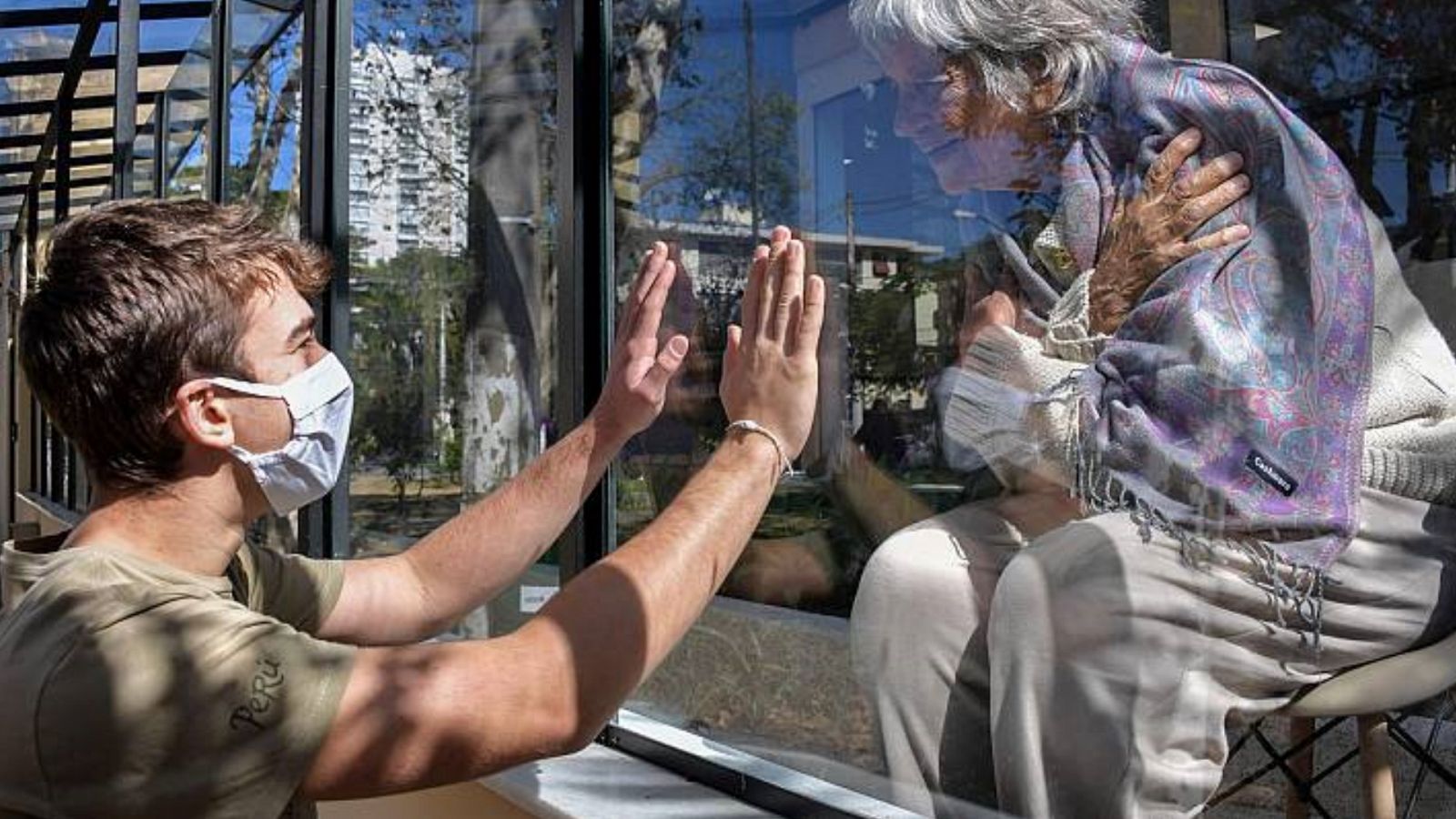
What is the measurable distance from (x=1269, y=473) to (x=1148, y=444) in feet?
0.50

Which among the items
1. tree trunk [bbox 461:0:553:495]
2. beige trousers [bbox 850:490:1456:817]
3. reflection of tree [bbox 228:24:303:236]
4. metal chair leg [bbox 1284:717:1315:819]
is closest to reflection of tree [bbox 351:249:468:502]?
tree trunk [bbox 461:0:553:495]

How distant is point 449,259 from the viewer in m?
3.73

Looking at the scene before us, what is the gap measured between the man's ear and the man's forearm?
478 millimetres

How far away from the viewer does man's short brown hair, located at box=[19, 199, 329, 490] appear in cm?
151

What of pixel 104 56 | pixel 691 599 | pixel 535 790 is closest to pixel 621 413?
pixel 691 599

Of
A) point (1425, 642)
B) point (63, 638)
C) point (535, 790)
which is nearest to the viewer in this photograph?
point (63, 638)

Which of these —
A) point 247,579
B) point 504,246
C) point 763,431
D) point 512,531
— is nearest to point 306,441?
point 247,579

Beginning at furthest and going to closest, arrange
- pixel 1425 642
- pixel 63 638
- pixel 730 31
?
1. pixel 730 31
2. pixel 1425 642
3. pixel 63 638

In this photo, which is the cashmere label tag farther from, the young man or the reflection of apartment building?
Result: the reflection of apartment building

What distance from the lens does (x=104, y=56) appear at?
8.50m

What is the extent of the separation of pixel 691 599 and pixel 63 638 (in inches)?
22.9

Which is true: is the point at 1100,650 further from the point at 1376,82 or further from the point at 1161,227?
the point at 1376,82

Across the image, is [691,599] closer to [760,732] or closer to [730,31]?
[760,732]

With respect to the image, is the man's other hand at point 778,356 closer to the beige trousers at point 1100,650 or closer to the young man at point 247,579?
the young man at point 247,579
